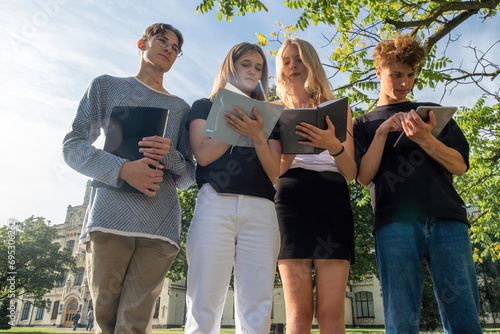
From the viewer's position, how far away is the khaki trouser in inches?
80.8

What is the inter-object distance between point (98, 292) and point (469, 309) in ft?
6.99

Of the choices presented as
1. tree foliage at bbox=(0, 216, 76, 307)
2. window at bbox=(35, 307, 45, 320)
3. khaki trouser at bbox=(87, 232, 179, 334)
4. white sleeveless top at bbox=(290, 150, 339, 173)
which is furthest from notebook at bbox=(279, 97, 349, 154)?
window at bbox=(35, 307, 45, 320)

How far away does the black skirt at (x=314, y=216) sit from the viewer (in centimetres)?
245

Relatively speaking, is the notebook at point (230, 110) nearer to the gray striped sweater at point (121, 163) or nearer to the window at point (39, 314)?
the gray striped sweater at point (121, 163)

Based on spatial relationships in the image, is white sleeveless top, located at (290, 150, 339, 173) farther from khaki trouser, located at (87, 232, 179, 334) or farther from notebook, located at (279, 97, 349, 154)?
khaki trouser, located at (87, 232, 179, 334)

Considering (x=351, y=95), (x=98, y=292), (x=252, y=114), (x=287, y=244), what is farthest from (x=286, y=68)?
(x=351, y=95)

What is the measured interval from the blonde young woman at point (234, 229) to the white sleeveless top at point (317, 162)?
0.24m

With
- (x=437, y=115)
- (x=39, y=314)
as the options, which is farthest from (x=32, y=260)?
(x=437, y=115)

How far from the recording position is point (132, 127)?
225 centimetres

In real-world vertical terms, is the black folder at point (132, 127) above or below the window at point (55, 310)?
above

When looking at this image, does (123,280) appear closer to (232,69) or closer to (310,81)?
(232,69)

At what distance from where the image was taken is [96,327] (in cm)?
206

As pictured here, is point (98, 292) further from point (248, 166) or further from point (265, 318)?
point (248, 166)

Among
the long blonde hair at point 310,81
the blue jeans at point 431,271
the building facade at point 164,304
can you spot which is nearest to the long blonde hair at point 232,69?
the long blonde hair at point 310,81
